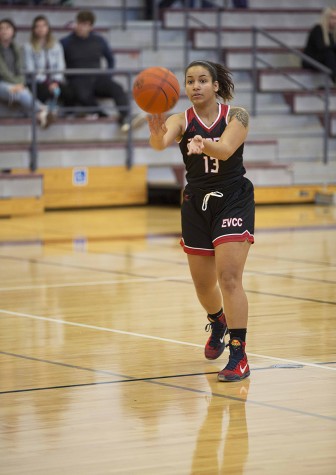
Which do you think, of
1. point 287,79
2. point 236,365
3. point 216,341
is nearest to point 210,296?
point 216,341

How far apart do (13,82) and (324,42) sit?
187 inches

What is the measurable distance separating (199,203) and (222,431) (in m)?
1.48

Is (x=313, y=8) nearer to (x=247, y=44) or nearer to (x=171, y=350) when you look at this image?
(x=247, y=44)

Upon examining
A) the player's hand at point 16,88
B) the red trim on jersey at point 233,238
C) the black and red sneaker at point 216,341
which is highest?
the red trim on jersey at point 233,238

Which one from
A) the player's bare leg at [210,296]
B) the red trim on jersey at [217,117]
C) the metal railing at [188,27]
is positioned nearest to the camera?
the red trim on jersey at [217,117]

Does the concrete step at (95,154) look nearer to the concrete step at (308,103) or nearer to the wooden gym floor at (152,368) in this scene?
the concrete step at (308,103)

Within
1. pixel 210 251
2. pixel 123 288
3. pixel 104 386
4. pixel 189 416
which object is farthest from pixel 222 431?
pixel 123 288

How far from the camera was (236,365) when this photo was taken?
18.7ft

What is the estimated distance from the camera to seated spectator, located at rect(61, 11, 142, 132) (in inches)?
595

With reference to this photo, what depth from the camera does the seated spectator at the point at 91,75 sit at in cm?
1511

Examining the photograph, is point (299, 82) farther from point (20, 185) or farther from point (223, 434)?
point (223, 434)

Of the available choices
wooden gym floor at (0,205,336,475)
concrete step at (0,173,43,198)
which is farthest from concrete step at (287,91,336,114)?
wooden gym floor at (0,205,336,475)

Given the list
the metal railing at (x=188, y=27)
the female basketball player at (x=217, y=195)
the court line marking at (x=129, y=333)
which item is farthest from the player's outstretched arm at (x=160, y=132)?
the metal railing at (x=188, y=27)

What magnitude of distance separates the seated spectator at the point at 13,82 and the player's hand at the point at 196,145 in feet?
30.4
